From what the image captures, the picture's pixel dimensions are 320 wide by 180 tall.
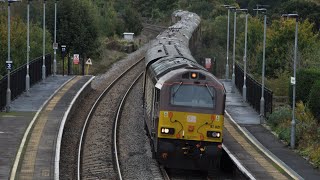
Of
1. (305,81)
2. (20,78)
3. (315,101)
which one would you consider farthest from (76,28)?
(315,101)

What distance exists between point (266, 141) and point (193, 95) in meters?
6.55

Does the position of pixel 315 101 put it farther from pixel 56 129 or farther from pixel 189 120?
pixel 56 129

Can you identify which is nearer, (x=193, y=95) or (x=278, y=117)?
(x=193, y=95)

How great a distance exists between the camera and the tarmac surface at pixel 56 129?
22625 mm

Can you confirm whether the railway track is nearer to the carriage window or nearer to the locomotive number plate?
the locomotive number plate

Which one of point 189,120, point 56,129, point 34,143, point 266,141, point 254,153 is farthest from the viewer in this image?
point 266,141

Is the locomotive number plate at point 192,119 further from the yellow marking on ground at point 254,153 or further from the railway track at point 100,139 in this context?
the railway track at point 100,139

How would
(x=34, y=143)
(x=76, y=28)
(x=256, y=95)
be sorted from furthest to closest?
(x=76, y=28)
(x=256, y=95)
(x=34, y=143)

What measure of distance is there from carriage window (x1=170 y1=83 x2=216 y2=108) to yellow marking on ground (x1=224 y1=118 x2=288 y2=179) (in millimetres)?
2710

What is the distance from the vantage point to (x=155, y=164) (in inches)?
945

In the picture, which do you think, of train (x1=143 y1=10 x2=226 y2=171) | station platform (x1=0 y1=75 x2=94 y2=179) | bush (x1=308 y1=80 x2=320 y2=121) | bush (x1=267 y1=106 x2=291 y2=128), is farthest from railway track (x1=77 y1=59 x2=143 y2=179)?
bush (x1=308 y1=80 x2=320 y2=121)

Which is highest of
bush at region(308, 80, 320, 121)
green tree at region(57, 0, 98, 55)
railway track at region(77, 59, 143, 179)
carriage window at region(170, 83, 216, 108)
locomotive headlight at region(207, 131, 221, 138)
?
green tree at region(57, 0, 98, 55)

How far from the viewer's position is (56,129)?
91.1ft

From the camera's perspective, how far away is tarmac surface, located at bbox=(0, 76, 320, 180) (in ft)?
74.2
